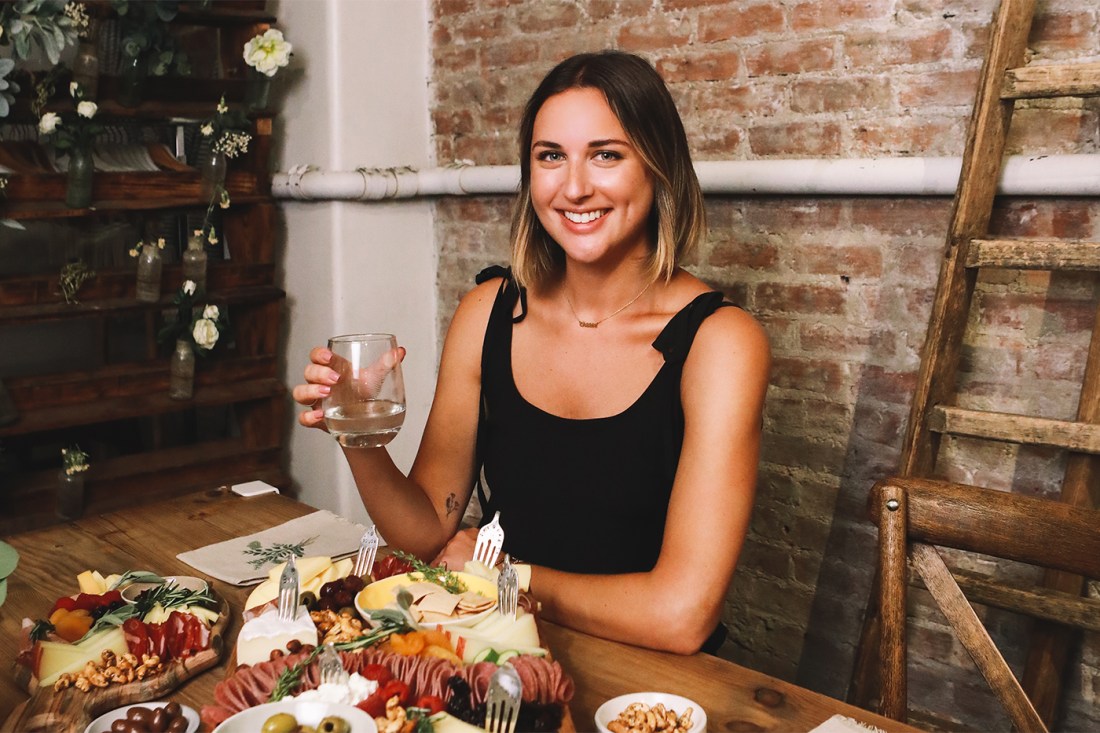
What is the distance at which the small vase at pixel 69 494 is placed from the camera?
2471mm

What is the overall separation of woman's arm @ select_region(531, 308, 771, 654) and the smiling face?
22 cm

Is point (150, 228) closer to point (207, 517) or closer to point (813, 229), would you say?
point (207, 517)

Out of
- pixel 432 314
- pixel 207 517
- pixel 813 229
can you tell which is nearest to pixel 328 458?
pixel 432 314

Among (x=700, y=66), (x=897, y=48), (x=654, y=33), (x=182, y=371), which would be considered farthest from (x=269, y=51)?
(x=897, y=48)

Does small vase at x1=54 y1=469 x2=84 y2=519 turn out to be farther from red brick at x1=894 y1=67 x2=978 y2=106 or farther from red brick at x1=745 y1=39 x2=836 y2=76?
red brick at x1=894 y1=67 x2=978 y2=106

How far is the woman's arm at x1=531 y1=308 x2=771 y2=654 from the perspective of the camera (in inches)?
49.9

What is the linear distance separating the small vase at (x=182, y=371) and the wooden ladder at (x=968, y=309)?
1764 mm

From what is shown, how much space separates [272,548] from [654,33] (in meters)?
1.42

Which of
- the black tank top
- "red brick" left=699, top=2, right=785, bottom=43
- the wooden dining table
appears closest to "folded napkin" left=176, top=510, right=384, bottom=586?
the wooden dining table

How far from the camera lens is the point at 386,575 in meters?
1.16

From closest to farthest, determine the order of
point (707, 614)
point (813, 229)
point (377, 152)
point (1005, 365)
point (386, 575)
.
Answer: point (386, 575) → point (707, 614) → point (1005, 365) → point (813, 229) → point (377, 152)

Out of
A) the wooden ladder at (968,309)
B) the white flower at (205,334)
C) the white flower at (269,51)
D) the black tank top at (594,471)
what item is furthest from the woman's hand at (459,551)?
the white flower at (269,51)

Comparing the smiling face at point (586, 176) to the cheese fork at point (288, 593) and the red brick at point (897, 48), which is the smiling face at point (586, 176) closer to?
the red brick at point (897, 48)

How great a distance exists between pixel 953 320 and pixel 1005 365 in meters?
0.18
